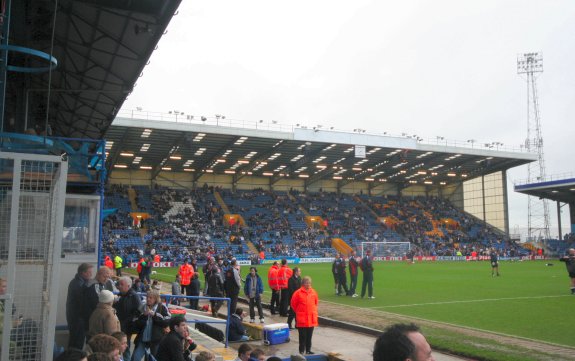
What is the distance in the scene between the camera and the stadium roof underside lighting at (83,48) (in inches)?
533

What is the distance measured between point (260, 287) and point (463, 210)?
59.3 m

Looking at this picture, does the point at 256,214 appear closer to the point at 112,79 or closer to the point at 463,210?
the point at 463,210

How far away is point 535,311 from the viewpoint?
16.2m

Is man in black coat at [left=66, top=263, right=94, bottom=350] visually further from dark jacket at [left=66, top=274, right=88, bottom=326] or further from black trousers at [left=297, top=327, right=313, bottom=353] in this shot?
black trousers at [left=297, top=327, right=313, bottom=353]

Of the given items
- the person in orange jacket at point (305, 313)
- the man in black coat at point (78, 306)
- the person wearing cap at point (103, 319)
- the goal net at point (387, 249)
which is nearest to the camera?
the person wearing cap at point (103, 319)

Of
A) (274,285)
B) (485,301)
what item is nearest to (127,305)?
(274,285)

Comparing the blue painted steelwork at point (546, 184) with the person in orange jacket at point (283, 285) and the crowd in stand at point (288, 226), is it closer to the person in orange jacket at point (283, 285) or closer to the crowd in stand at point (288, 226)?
the crowd in stand at point (288, 226)

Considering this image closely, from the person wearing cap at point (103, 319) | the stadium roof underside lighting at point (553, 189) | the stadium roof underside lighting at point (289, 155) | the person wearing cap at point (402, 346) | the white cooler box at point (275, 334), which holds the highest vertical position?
the stadium roof underside lighting at point (289, 155)

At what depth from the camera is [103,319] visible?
656 centimetres

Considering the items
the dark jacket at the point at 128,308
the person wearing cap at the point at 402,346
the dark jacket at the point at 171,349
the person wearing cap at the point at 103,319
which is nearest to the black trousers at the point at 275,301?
the dark jacket at the point at 128,308

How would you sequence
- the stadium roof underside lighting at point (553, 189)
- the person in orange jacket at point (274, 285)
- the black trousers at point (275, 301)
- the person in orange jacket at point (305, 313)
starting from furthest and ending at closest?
the stadium roof underside lighting at point (553, 189) < the black trousers at point (275, 301) < the person in orange jacket at point (274, 285) < the person in orange jacket at point (305, 313)

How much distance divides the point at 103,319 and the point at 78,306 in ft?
3.18

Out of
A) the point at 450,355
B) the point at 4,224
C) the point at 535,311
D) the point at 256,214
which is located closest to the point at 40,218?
the point at 4,224

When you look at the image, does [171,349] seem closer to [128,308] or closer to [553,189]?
[128,308]
